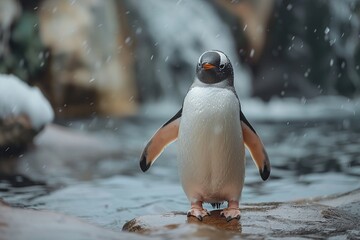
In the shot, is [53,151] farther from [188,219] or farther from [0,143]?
[188,219]

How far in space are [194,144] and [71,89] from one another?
8302 mm

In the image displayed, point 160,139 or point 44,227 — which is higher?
point 160,139

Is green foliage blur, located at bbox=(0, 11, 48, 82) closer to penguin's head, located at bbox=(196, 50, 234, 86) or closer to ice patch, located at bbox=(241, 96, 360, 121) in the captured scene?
ice patch, located at bbox=(241, 96, 360, 121)

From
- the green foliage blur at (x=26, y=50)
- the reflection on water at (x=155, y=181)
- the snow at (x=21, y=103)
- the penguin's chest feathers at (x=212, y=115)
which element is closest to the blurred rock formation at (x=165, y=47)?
the green foliage blur at (x=26, y=50)

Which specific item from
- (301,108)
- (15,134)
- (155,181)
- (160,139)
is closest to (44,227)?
(160,139)

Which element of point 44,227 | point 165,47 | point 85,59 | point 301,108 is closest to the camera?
point 44,227

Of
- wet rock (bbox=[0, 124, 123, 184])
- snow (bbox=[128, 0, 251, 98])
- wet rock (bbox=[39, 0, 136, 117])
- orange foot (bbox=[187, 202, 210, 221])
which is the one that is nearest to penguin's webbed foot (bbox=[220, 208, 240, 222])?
orange foot (bbox=[187, 202, 210, 221])

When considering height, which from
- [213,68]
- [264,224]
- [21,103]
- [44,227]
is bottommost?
[264,224]

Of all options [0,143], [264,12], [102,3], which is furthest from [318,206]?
[264,12]

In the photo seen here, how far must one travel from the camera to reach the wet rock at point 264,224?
2.97 metres

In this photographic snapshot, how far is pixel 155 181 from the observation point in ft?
20.0

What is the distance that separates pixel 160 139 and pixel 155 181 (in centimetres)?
249

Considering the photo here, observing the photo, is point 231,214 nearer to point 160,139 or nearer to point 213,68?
point 160,139

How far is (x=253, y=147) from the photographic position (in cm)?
363
